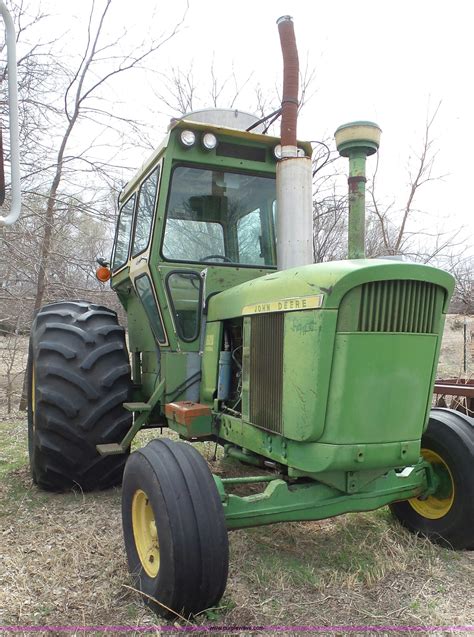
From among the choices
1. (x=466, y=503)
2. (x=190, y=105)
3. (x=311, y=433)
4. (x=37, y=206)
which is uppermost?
(x=190, y=105)

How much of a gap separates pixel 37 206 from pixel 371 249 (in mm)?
7243

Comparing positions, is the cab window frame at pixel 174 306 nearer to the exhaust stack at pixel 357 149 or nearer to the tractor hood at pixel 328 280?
the tractor hood at pixel 328 280

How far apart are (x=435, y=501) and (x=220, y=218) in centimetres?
227

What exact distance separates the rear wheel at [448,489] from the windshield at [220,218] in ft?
5.11

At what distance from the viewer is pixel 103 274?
15.3 feet

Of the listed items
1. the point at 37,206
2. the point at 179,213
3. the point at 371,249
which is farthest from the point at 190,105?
the point at 179,213

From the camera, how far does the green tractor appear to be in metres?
2.36

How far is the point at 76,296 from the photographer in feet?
25.7

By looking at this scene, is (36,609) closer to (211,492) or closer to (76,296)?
(211,492)

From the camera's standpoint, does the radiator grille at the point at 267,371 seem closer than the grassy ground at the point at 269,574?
No

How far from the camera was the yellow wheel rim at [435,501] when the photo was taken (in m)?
3.12

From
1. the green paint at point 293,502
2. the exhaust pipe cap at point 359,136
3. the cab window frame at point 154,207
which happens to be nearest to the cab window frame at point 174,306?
the cab window frame at point 154,207

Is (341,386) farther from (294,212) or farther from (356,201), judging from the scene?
(356,201)

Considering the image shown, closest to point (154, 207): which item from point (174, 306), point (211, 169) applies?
point (211, 169)
